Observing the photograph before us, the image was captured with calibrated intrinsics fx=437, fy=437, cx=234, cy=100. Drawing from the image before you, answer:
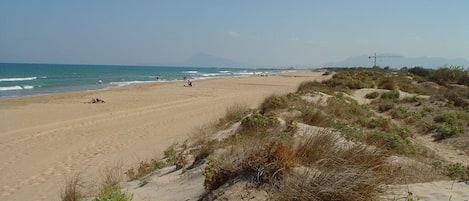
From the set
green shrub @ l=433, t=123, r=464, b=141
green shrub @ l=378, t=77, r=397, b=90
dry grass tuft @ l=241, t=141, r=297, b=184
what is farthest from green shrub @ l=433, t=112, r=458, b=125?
green shrub @ l=378, t=77, r=397, b=90

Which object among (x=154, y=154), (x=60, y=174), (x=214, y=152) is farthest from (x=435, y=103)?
(x=60, y=174)

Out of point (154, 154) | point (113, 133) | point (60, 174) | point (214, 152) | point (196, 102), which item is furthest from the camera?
point (196, 102)

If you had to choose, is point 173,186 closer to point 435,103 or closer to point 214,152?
point 214,152

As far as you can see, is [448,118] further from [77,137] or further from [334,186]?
[77,137]

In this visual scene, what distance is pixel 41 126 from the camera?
52.5 feet

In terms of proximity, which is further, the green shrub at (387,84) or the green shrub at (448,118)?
the green shrub at (387,84)

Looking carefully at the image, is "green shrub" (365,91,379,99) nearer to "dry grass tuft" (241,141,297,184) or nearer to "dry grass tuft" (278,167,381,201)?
"dry grass tuft" (241,141,297,184)

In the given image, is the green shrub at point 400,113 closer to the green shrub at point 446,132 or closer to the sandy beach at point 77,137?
the green shrub at point 446,132

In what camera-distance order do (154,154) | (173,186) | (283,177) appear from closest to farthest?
(283,177) < (173,186) < (154,154)

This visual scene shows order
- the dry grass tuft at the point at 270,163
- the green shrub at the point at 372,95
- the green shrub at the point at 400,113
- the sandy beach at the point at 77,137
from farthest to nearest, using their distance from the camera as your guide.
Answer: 1. the green shrub at the point at 372,95
2. the green shrub at the point at 400,113
3. the sandy beach at the point at 77,137
4. the dry grass tuft at the point at 270,163

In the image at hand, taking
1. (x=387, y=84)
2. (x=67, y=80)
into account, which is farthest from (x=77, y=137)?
(x=67, y=80)

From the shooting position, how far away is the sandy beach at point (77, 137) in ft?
30.2

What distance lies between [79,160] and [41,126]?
20.5 ft

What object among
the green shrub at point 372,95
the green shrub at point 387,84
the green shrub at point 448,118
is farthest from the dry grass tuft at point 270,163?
the green shrub at point 387,84
